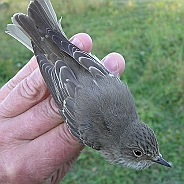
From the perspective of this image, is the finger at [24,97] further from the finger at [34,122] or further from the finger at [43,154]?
the finger at [43,154]

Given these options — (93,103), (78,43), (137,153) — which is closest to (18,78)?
(78,43)

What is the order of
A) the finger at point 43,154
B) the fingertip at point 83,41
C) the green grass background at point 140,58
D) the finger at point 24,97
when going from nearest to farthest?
the finger at point 43,154 → the finger at point 24,97 → the fingertip at point 83,41 → the green grass background at point 140,58

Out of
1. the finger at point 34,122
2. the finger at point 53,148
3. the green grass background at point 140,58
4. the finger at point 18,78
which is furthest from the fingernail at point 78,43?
the green grass background at point 140,58

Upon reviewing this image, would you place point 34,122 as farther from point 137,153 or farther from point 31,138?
point 137,153

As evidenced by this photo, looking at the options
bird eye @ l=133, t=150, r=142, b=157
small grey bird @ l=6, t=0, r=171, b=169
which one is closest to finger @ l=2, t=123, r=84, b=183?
small grey bird @ l=6, t=0, r=171, b=169

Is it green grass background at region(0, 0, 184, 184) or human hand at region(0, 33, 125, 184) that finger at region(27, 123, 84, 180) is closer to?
human hand at region(0, 33, 125, 184)
